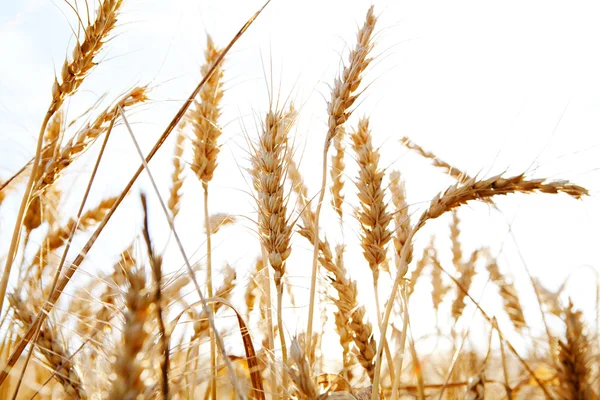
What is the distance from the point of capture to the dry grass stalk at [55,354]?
116cm

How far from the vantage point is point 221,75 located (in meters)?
2.53

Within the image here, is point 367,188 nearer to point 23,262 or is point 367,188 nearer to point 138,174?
point 138,174

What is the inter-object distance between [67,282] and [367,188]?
2.98 feet

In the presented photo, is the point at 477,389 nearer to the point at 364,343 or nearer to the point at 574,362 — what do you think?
the point at 574,362

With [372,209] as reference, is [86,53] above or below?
above

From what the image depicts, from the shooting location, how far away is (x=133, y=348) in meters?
0.73

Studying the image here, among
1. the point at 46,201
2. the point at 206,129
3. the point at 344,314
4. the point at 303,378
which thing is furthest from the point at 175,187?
the point at 303,378

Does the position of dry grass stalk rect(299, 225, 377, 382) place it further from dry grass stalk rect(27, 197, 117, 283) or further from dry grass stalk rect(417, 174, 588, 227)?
dry grass stalk rect(27, 197, 117, 283)

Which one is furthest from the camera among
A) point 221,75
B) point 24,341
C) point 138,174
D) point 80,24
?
point 221,75

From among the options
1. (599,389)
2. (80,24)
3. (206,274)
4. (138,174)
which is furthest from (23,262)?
(599,389)

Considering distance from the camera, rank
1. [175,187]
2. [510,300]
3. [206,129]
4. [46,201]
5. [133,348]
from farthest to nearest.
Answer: [175,187] < [206,129] < [510,300] < [46,201] < [133,348]

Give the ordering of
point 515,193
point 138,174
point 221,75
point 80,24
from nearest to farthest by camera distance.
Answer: point 515,193, point 138,174, point 80,24, point 221,75

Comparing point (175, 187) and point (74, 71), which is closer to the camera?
point (74, 71)

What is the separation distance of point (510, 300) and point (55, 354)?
5.85 ft
